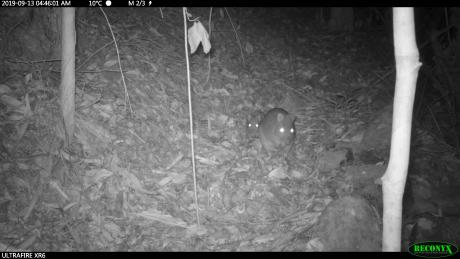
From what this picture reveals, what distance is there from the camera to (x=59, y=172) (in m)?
4.59

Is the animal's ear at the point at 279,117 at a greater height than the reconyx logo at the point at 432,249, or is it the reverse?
the animal's ear at the point at 279,117

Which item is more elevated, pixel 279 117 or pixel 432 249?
pixel 279 117

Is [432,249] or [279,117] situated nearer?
[432,249]

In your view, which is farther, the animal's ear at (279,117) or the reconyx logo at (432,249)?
the animal's ear at (279,117)

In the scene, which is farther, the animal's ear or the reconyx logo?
the animal's ear

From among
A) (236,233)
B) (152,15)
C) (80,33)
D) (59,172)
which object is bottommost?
(236,233)

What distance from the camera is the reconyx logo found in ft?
12.3

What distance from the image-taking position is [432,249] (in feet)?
12.8

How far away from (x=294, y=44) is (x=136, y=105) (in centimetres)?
619

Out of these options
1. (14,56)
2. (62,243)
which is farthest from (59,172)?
(14,56)

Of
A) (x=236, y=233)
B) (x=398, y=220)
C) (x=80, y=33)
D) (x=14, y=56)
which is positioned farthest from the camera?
(x=80, y=33)

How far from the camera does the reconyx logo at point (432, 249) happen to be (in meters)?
3.74

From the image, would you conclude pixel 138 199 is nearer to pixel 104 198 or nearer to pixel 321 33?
pixel 104 198

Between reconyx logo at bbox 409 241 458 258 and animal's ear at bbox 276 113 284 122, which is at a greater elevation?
animal's ear at bbox 276 113 284 122
